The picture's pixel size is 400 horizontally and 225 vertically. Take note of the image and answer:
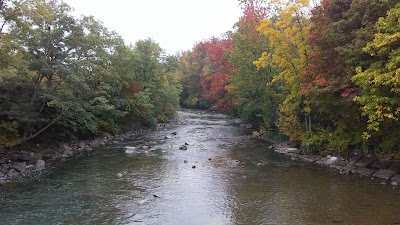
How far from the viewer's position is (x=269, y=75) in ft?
97.3

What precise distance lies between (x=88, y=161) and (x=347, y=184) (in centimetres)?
1523

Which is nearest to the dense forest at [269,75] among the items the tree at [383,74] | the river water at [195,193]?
the tree at [383,74]

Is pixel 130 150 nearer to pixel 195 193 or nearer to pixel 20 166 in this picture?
pixel 20 166

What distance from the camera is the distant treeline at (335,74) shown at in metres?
14.1

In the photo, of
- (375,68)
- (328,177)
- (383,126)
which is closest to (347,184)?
(328,177)

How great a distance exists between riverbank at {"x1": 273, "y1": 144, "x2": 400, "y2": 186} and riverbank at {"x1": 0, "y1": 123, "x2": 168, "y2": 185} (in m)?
15.4

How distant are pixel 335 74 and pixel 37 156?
18.4m

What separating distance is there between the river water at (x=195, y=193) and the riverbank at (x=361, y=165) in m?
0.76

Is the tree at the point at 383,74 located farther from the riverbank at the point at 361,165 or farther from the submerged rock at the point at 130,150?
the submerged rock at the point at 130,150

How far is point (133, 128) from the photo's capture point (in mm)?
35438

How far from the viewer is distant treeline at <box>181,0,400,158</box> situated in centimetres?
1414

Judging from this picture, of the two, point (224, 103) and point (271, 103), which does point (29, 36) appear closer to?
point (271, 103)

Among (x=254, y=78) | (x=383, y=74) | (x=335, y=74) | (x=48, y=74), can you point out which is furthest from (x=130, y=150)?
(x=383, y=74)

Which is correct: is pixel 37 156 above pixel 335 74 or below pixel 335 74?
below
